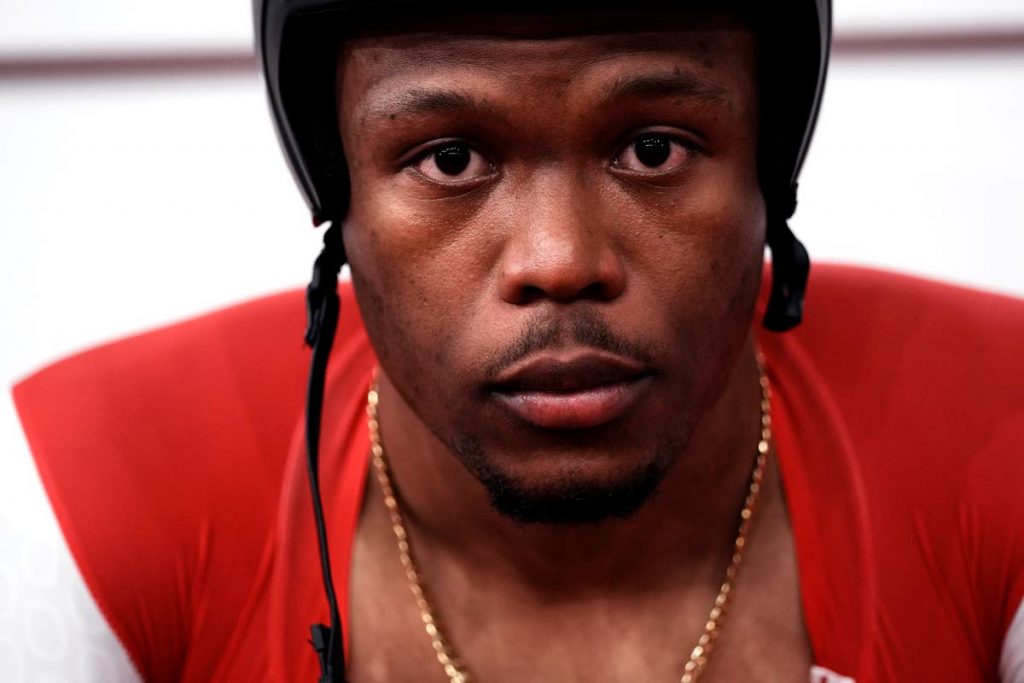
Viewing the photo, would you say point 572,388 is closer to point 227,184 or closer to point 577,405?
point 577,405

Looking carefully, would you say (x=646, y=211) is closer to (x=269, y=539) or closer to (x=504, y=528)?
(x=504, y=528)

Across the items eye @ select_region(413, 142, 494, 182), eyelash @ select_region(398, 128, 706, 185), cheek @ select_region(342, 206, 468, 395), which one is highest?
eyelash @ select_region(398, 128, 706, 185)

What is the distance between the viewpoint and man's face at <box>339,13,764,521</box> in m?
1.11

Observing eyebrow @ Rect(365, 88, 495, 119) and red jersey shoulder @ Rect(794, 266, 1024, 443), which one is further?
red jersey shoulder @ Rect(794, 266, 1024, 443)

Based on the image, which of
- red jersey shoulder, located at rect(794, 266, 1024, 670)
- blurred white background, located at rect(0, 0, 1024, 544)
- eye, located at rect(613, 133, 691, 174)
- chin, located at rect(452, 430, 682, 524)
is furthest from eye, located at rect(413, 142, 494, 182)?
blurred white background, located at rect(0, 0, 1024, 544)

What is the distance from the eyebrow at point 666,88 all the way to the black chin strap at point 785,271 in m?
0.18

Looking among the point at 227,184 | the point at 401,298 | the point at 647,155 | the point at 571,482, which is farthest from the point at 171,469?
the point at 227,184

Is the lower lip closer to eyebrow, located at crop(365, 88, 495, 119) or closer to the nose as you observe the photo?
the nose

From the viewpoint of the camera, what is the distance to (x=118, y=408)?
1.42 m

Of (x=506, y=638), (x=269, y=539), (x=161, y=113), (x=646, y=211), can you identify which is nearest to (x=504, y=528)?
(x=506, y=638)

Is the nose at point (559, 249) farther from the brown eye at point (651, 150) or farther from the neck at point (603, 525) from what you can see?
the neck at point (603, 525)

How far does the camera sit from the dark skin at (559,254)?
1.11 metres

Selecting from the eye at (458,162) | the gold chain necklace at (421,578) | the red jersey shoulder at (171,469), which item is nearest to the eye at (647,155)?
the eye at (458,162)

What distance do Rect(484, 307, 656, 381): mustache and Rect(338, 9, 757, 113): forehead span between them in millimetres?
176
